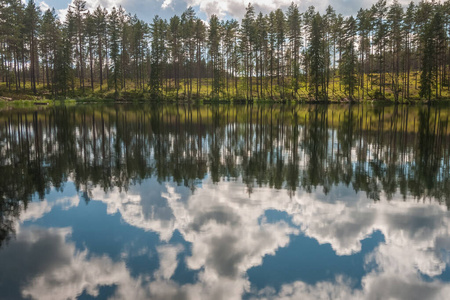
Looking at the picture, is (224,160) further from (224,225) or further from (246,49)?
(246,49)

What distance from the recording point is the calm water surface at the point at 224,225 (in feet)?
17.3

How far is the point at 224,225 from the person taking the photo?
7469 millimetres

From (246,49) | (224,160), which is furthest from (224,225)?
(246,49)

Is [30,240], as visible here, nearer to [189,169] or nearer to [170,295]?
[170,295]

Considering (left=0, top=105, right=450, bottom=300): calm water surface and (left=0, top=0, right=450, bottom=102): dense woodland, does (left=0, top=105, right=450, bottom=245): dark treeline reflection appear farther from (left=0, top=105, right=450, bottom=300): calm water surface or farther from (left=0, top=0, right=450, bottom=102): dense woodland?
(left=0, top=0, right=450, bottom=102): dense woodland

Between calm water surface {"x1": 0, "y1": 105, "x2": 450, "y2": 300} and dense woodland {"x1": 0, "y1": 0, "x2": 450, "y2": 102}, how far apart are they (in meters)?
62.3

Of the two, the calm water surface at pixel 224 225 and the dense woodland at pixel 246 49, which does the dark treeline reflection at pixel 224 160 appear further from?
the dense woodland at pixel 246 49

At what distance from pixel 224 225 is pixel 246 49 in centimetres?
8170

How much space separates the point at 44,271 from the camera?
5613mm

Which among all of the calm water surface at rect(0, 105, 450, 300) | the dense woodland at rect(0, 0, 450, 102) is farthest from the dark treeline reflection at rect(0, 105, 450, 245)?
the dense woodland at rect(0, 0, 450, 102)

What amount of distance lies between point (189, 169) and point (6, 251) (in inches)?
287

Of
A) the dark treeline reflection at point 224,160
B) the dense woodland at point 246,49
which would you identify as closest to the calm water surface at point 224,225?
the dark treeline reflection at point 224,160

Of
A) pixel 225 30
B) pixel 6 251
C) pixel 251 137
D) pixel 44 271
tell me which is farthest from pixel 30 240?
pixel 225 30

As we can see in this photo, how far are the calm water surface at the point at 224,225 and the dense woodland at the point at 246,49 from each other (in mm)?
62308
